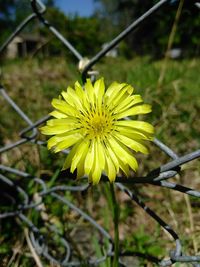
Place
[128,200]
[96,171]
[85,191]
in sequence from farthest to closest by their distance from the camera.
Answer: [128,200]
[85,191]
[96,171]

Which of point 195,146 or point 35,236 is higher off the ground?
point 195,146

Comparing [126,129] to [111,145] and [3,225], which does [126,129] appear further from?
[3,225]

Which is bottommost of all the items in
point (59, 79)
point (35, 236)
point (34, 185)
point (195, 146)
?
point (35, 236)

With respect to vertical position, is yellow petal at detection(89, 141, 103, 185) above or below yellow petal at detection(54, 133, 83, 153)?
below

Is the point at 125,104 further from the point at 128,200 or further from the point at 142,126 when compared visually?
the point at 128,200

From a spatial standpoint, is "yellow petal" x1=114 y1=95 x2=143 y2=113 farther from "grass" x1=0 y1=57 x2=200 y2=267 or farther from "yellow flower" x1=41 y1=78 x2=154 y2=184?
"grass" x1=0 y1=57 x2=200 y2=267

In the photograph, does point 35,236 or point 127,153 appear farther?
point 35,236

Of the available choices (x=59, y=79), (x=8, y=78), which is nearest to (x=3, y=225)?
(x=8, y=78)

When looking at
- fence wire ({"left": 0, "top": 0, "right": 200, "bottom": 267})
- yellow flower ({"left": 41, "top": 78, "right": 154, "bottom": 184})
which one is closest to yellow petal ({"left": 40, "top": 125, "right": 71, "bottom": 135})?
yellow flower ({"left": 41, "top": 78, "right": 154, "bottom": 184})

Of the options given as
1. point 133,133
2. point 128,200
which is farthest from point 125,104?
point 128,200
